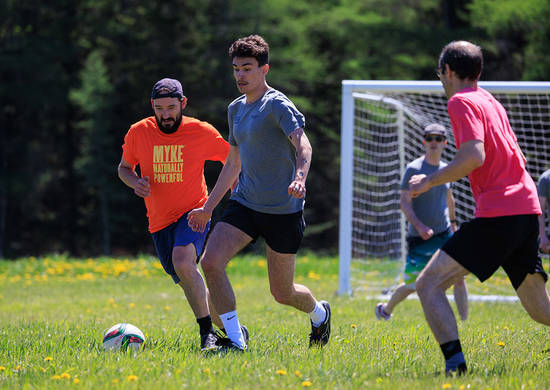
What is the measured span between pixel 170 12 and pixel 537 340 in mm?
24878

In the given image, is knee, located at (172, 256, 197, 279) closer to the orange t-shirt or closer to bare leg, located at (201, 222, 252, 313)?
bare leg, located at (201, 222, 252, 313)

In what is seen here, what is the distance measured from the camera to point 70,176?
29844 mm

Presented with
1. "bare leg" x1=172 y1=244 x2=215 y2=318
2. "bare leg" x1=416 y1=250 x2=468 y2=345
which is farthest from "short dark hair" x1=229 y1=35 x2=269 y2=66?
"bare leg" x1=416 y1=250 x2=468 y2=345

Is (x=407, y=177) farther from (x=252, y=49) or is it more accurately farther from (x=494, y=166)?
(x=494, y=166)

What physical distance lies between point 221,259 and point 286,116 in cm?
111

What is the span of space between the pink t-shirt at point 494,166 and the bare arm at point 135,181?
7.97ft

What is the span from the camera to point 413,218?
7.08 m

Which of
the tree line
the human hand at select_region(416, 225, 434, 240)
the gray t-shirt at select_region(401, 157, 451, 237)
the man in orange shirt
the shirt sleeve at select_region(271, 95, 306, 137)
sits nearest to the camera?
the shirt sleeve at select_region(271, 95, 306, 137)

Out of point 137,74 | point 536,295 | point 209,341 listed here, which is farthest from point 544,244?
point 137,74

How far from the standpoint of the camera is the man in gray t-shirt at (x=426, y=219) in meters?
7.34

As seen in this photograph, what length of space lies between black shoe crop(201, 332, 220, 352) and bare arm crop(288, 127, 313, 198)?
134 cm

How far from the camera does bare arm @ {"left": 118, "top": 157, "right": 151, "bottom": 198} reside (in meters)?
5.25

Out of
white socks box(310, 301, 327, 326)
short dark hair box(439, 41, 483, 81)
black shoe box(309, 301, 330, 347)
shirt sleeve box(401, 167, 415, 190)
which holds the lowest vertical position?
black shoe box(309, 301, 330, 347)

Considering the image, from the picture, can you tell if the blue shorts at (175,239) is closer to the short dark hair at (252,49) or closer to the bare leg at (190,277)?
the bare leg at (190,277)
